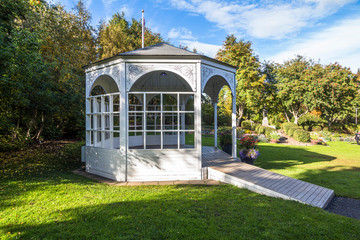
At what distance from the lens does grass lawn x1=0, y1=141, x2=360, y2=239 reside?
2770mm

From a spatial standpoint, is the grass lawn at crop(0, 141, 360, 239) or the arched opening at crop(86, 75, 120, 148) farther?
the arched opening at crop(86, 75, 120, 148)

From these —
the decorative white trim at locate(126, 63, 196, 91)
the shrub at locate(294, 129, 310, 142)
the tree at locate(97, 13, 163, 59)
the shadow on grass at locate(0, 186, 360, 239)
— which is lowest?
the shadow on grass at locate(0, 186, 360, 239)

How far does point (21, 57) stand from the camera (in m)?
5.09

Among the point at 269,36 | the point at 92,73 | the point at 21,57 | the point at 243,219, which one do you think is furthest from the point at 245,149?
the point at 269,36

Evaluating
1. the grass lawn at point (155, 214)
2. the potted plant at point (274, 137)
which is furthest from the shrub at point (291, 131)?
the grass lawn at point (155, 214)

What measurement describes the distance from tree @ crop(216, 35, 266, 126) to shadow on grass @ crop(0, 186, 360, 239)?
19617mm

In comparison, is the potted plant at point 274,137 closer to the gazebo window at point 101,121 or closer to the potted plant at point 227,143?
the potted plant at point 227,143

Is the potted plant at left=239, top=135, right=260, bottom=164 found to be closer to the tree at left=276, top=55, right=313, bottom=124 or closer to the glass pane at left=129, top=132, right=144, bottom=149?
the glass pane at left=129, top=132, right=144, bottom=149

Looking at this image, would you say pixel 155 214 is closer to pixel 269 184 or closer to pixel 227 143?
pixel 269 184

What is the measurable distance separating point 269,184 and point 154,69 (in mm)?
4150

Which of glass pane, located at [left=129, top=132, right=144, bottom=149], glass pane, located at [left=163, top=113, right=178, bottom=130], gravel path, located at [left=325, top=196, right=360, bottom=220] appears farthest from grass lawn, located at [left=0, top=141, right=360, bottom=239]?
glass pane, located at [left=163, top=113, right=178, bottom=130]

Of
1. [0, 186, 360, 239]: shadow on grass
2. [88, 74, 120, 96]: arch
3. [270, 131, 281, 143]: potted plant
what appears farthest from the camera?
[270, 131, 281, 143]: potted plant

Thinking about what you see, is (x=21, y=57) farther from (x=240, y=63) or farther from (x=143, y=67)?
(x=240, y=63)

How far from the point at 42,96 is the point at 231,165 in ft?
28.5
